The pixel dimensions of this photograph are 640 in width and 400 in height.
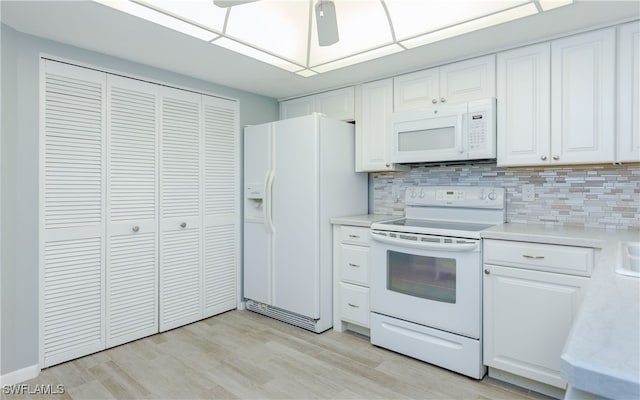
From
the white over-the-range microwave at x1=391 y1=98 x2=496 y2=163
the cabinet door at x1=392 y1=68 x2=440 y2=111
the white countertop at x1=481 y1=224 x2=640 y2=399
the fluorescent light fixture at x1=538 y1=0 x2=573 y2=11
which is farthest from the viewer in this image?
the cabinet door at x1=392 y1=68 x2=440 y2=111

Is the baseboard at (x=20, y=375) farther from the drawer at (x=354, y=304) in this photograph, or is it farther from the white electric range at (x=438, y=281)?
the white electric range at (x=438, y=281)

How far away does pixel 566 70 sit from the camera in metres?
2.29

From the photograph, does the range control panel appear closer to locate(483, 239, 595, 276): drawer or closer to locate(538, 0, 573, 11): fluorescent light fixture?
locate(483, 239, 595, 276): drawer

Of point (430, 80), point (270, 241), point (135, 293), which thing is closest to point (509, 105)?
point (430, 80)

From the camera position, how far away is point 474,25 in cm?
224

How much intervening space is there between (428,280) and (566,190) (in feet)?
3.76

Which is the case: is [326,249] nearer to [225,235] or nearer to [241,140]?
[225,235]

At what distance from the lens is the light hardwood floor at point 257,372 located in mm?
2154

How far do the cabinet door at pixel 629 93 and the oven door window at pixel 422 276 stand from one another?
1170mm

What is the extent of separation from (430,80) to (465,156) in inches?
27.4

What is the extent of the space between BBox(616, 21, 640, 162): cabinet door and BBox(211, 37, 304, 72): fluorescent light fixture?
2.08 m

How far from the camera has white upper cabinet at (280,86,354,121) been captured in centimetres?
342

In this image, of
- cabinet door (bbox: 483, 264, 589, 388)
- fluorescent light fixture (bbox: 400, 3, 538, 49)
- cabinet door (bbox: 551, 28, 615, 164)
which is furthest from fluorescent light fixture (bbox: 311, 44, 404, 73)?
cabinet door (bbox: 483, 264, 589, 388)

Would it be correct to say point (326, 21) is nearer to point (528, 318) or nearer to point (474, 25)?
point (474, 25)
